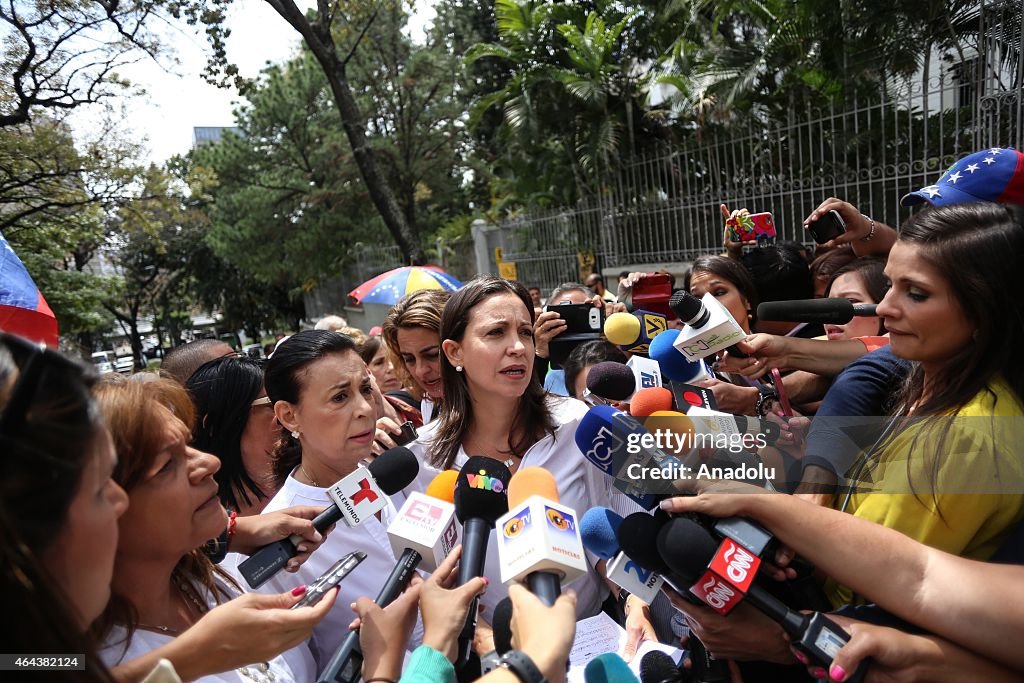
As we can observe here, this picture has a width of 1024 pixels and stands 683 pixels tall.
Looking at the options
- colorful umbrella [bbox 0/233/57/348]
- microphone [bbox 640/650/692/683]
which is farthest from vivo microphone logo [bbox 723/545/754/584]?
colorful umbrella [bbox 0/233/57/348]

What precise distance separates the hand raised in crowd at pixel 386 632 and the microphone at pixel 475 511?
120 mm

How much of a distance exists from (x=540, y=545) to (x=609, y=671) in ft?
1.41

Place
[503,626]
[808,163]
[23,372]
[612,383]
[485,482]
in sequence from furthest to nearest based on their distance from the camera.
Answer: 1. [808,163]
2. [612,383]
3. [485,482]
4. [503,626]
5. [23,372]

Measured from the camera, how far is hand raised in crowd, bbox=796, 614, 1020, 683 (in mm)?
1150

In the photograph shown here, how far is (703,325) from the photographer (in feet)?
6.72

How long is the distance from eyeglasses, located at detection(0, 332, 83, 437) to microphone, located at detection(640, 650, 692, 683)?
1.54 meters

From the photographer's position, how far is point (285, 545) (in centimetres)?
160

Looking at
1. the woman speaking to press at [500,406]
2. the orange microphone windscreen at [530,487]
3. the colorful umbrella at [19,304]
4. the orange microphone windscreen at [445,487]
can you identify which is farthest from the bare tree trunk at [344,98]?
the orange microphone windscreen at [530,487]

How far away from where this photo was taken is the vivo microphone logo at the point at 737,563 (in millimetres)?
1178

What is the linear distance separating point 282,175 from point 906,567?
19545 millimetres

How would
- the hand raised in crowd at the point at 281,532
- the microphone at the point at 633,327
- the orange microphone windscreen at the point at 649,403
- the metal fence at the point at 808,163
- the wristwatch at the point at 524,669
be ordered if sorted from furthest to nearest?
1. the metal fence at the point at 808,163
2. the microphone at the point at 633,327
3. the orange microphone windscreen at the point at 649,403
4. the hand raised in crowd at the point at 281,532
5. the wristwatch at the point at 524,669

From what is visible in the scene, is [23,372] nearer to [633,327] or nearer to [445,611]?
[445,611]

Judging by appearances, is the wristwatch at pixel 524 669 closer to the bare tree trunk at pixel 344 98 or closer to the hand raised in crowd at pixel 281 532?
the hand raised in crowd at pixel 281 532

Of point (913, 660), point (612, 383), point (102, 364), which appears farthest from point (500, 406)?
point (102, 364)
